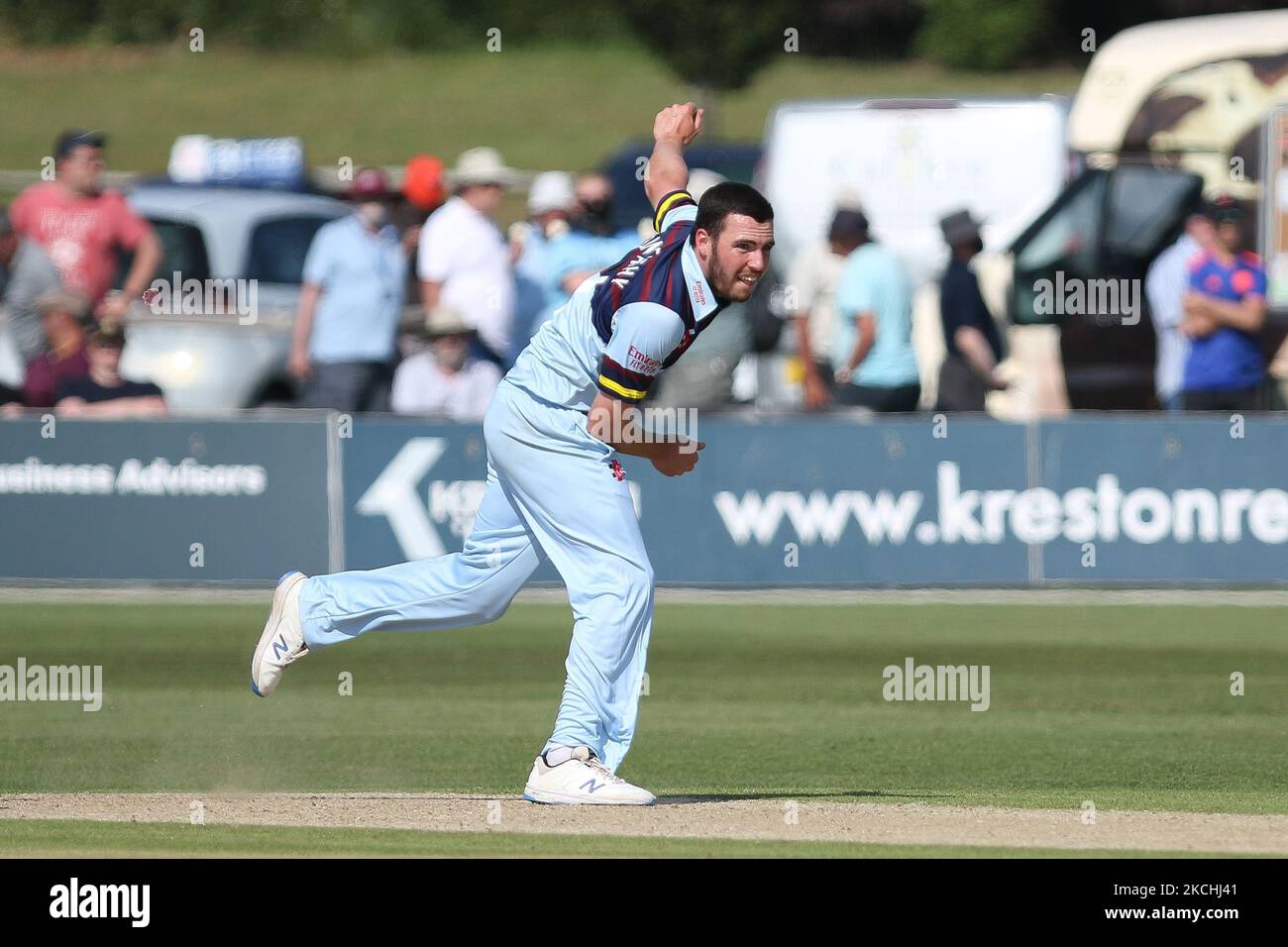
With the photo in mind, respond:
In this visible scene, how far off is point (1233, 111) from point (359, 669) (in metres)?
9.92

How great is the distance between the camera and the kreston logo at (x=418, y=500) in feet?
54.6

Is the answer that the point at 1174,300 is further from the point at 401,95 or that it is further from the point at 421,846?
the point at 401,95

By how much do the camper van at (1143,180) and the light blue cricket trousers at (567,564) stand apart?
11.1 meters

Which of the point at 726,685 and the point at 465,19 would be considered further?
the point at 465,19

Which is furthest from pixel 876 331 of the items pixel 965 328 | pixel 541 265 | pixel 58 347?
pixel 58 347

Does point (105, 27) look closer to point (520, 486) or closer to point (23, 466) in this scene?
point (23, 466)

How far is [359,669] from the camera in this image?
14062 millimetres

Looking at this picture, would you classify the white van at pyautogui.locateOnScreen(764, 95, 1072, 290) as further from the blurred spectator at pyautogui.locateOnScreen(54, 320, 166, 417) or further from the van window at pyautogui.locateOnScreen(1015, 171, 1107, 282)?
the blurred spectator at pyautogui.locateOnScreen(54, 320, 166, 417)

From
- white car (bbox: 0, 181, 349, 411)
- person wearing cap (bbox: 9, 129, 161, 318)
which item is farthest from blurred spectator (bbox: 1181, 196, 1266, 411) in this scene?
person wearing cap (bbox: 9, 129, 161, 318)

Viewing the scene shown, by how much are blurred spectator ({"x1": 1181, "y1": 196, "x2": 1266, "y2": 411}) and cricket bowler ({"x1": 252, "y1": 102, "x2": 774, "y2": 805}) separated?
31.5 feet

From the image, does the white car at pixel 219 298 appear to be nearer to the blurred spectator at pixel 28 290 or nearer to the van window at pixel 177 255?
the van window at pixel 177 255

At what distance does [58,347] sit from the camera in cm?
1730

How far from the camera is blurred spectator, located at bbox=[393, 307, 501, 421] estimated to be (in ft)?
58.1
